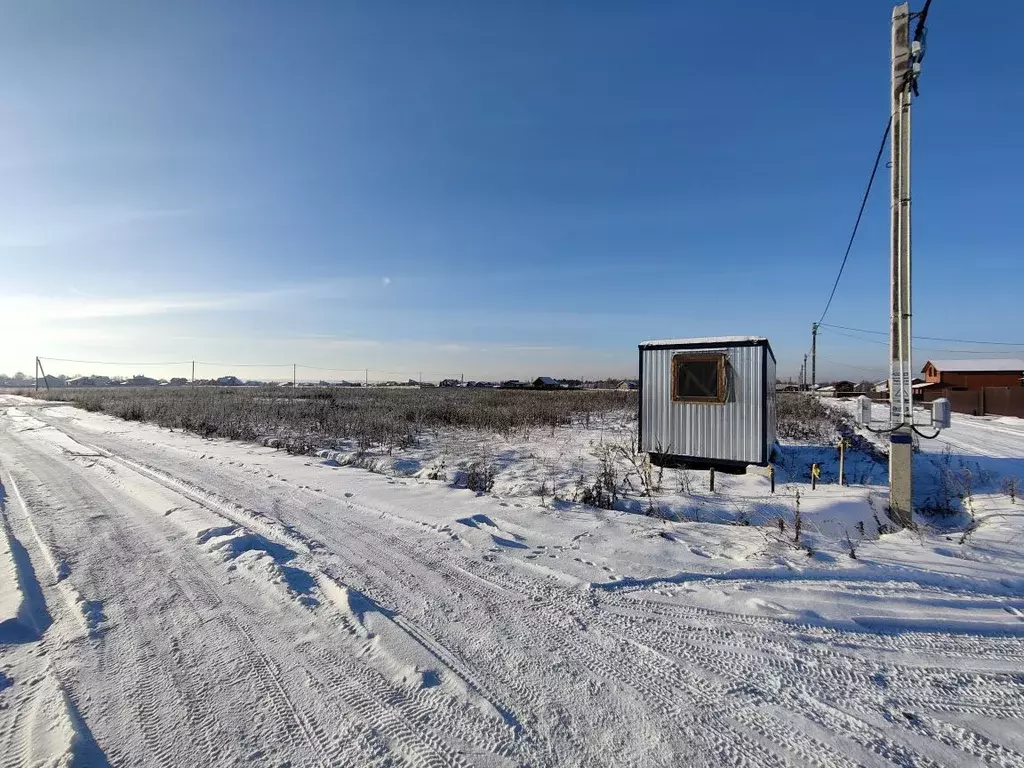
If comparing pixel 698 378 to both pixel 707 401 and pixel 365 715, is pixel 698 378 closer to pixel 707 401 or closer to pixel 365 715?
pixel 707 401

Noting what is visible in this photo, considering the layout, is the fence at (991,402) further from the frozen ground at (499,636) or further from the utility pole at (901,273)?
the frozen ground at (499,636)

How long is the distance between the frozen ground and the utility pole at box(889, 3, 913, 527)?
2.00 feet

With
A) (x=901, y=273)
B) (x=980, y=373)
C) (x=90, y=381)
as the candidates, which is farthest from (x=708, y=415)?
(x=90, y=381)

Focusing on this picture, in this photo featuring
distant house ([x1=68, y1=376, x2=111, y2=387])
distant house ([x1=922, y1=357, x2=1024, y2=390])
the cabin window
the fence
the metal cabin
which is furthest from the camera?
distant house ([x1=68, y1=376, x2=111, y2=387])

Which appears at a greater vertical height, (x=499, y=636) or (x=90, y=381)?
(x=90, y=381)

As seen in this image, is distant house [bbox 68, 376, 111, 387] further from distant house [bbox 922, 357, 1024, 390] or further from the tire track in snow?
distant house [bbox 922, 357, 1024, 390]

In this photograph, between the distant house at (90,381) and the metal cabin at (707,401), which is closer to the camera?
the metal cabin at (707,401)

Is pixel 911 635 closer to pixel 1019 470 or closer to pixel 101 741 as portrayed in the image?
pixel 101 741

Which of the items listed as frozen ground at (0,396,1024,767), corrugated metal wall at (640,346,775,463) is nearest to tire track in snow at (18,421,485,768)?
frozen ground at (0,396,1024,767)

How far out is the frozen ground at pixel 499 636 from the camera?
2098 millimetres

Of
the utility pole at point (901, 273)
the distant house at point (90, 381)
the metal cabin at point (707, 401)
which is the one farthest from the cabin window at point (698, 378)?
the distant house at point (90, 381)

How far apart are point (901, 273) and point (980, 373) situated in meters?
48.2

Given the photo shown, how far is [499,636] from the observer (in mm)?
2941

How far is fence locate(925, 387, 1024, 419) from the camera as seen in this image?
976 inches
